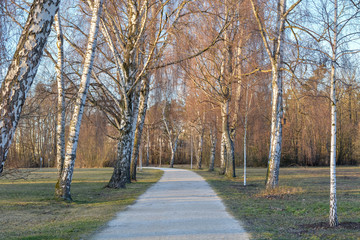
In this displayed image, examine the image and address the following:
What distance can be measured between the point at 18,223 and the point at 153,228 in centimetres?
317

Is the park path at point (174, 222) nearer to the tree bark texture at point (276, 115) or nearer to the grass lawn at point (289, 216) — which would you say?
the grass lawn at point (289, 216)

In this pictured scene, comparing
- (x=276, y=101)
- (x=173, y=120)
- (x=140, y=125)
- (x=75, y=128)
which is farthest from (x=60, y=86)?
(x=173, y=120)

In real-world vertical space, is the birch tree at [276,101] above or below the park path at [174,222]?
above

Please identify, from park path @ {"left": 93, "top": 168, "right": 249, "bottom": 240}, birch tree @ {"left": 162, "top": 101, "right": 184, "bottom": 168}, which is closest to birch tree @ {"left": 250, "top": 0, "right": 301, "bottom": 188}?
park path @ {"left": 93, "top": 168, "right": 249, "bottom": 240}

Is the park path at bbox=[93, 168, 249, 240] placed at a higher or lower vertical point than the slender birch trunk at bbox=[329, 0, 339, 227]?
lower

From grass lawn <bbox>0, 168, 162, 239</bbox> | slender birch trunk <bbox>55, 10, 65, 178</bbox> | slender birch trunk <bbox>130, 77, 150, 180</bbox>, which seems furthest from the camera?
slender birch trunk <bbox>130, 77, 150, 180</bbox>

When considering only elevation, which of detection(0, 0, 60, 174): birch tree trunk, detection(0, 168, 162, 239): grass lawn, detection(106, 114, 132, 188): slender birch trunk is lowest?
detection(0, 168, 162, 239): grass lawn

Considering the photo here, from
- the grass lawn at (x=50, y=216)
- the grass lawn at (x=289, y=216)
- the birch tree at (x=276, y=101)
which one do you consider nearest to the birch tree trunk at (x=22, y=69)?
the grass lawn at (x=50, y=216)

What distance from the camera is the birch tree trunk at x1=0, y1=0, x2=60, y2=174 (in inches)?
191

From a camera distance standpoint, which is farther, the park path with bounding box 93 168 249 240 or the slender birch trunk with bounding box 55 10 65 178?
the slender birch trunk with bounding box 55 10 65 178

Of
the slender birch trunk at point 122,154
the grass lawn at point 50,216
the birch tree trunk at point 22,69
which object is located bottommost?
the grass lawn at point 50,216

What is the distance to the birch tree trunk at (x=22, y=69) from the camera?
485 cm

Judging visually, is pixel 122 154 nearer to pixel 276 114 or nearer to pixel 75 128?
pixel 75 128

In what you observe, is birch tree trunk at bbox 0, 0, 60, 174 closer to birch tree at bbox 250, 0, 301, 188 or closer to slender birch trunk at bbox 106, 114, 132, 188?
birch tree at bbox 250, 0, 301, 188
